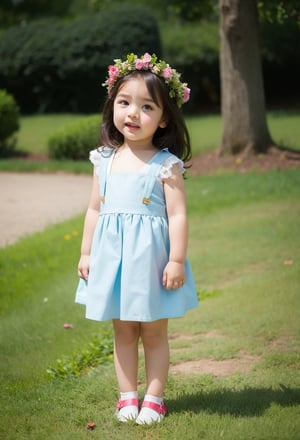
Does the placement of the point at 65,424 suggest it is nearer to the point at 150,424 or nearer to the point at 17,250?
the point at 150,424

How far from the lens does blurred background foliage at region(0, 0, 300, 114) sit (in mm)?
19344

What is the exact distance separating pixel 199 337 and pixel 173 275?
160 centimetres

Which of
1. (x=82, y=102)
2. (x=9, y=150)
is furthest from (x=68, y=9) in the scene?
(x=9, y=150)

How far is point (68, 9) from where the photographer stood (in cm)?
3450

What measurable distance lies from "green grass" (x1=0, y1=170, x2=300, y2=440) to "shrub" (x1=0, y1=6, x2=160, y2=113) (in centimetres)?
1139

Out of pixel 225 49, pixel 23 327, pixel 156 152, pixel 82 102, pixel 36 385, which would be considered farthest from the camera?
pixel 82 102

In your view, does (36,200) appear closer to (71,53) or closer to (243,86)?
(243,86)

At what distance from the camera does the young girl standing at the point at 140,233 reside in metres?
3.29

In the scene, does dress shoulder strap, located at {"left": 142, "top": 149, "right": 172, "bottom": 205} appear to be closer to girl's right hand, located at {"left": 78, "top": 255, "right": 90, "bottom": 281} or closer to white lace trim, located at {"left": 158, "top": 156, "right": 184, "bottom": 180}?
white lace trim, located at {"left": 158, "top": 156, "right": 184, "bottom": 180}

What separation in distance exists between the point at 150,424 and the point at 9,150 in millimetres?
12216

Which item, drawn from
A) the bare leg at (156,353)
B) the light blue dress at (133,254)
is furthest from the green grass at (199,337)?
the light blue dress at (133,254)

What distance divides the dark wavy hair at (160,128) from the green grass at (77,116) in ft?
27.7

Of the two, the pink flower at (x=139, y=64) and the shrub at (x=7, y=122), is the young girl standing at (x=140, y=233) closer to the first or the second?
the pink flower at (x=139, y=64)

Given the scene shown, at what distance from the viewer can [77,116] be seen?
1978 cm
